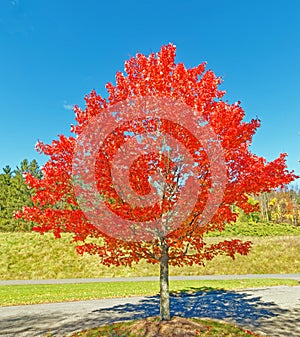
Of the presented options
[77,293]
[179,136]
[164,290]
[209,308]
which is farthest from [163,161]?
[77,293]

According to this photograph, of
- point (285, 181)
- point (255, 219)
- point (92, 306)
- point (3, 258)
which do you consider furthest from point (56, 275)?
point (255, 219)

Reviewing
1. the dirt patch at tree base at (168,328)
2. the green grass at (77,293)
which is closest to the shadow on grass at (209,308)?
the dirt patch at tree base at (168,328)

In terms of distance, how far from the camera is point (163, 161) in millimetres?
7430

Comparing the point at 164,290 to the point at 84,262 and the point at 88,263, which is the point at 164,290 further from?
the point at 84,262

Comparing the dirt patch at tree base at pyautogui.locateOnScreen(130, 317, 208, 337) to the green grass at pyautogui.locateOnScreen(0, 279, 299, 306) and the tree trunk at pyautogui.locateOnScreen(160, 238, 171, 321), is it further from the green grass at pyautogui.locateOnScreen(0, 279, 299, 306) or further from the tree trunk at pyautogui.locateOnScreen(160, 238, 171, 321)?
the green grass at pyautogui.locateOnScreen(0, 279, 299, 306)

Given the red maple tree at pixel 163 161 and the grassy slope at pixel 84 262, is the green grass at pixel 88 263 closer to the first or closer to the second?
the grassy slope at pixel 84 262

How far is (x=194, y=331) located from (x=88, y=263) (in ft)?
68.7

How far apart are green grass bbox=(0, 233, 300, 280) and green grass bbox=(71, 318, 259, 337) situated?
15369 mm

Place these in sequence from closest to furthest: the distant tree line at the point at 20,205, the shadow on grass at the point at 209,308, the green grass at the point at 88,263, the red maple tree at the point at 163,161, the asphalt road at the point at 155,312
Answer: the red maple tree at the point at 163,161
the asphalt road at the point at 155,312
the shadow on grass at the point at 209,308
the green grass at the point at 88,263
the distant tree line at the point at 20,205

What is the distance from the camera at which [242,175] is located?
7.50m

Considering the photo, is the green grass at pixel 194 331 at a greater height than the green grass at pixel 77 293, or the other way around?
the green grass at pixel 194 331

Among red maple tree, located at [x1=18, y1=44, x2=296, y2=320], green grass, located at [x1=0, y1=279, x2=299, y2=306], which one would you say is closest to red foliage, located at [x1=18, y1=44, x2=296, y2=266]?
red maple tree, located at [x1=18, y1=44, x2=296, y2=320]

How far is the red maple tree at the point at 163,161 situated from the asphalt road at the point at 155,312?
3838 millimetres

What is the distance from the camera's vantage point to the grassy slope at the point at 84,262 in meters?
25.9
